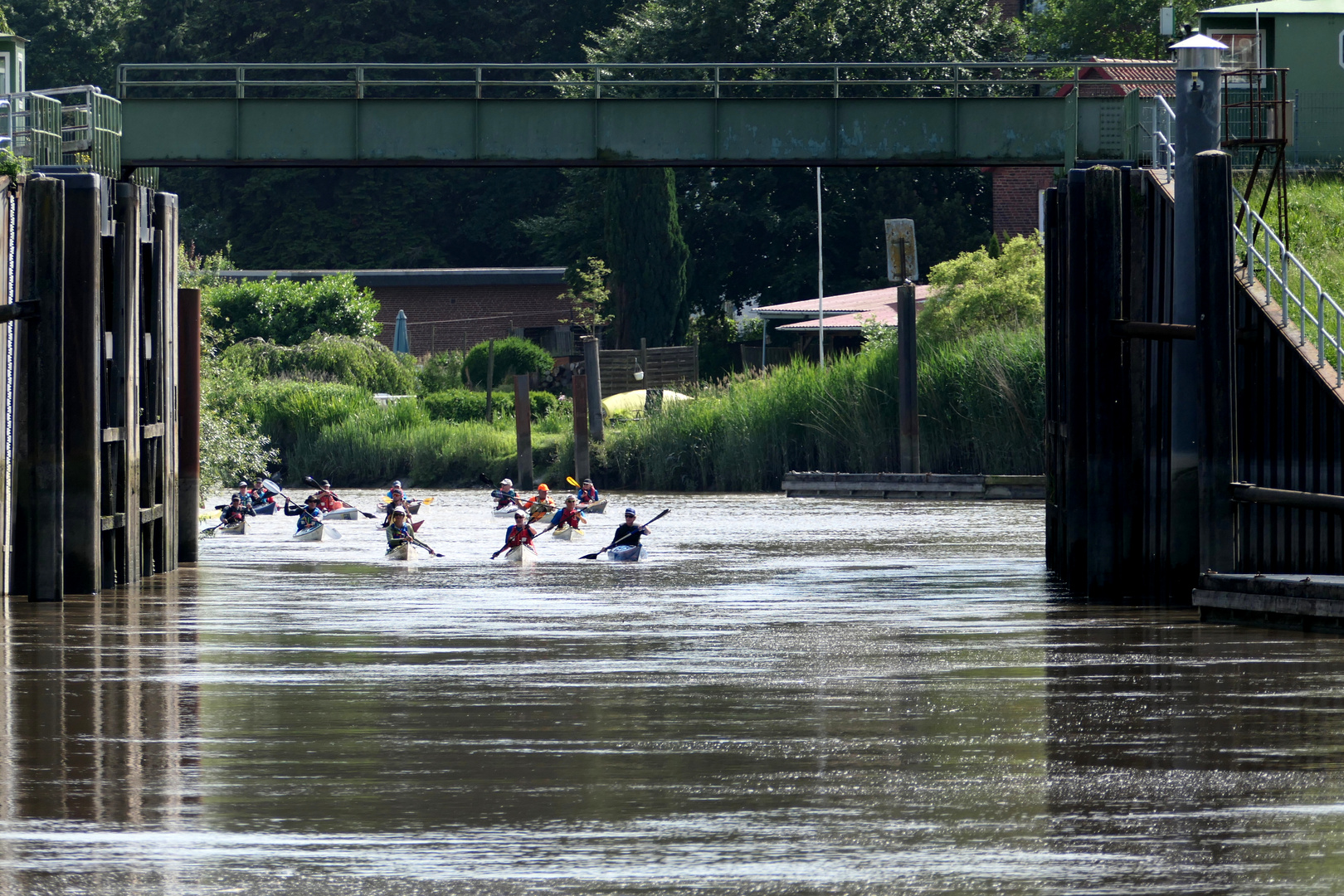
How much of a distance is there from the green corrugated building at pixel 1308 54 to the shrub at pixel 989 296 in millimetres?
10625

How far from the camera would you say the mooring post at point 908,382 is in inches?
1702

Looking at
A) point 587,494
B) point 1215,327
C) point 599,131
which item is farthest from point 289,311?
point 1215,327

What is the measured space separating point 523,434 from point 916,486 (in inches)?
431

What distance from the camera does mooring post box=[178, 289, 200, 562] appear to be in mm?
27719

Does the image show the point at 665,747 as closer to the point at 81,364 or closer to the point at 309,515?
the point at 81,364

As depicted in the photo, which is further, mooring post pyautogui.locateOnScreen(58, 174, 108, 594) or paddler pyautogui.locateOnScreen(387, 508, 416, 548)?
paddler pyautogui.locateOnScreen(387, 508, 416, 548)

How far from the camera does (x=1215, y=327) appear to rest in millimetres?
18016

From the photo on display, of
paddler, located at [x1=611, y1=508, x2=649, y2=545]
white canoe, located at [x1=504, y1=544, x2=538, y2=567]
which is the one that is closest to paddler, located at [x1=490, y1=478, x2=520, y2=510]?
white canoe, located at [x1=504, y1=544, x2=538, y2=567]

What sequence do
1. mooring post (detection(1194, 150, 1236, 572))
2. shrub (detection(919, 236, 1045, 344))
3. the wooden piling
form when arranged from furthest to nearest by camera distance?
shrub (detection(919, 236, 1045, 344)), the wooden piling, mooring post (detection(1194, 150, 1236, 572))

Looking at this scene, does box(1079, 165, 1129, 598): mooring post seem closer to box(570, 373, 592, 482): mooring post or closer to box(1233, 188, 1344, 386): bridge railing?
box(1233, 188, 1344, 386): bridge railing

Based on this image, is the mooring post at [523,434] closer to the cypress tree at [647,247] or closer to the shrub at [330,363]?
the shrub at [330,363]

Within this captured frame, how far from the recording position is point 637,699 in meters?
14.1

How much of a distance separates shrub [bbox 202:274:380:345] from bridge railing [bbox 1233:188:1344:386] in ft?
147

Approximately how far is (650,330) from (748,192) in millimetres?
6376
